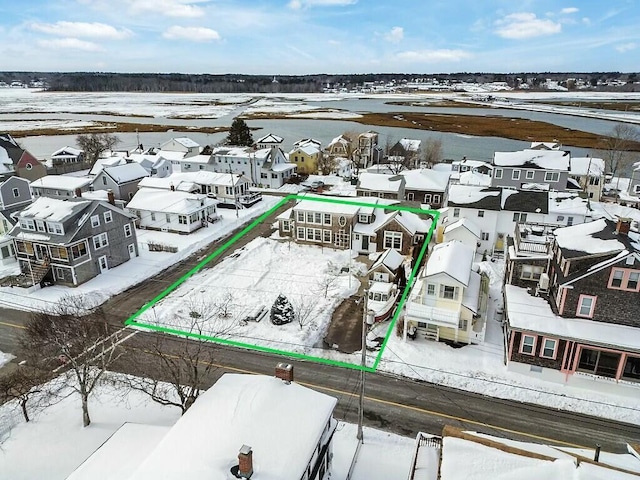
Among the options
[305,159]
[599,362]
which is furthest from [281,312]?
[305,159]

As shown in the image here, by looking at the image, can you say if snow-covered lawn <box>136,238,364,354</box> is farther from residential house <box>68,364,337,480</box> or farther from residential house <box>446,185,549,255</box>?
residential house <box>446,185,549,255</box>

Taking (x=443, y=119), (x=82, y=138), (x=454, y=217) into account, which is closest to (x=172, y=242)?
(x=454, y=217)

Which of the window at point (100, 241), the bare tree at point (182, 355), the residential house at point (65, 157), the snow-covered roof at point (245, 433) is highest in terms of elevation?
the snow-covered roof at point (245, 433)

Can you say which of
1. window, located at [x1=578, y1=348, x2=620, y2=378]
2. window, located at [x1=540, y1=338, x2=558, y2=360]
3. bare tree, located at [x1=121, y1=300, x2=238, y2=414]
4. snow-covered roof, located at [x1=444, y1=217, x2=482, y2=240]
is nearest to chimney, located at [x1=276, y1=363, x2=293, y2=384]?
bare tree, located at [x1=121, y1=300, x2=238, y2=414]

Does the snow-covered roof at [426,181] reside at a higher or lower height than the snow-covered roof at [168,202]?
higher

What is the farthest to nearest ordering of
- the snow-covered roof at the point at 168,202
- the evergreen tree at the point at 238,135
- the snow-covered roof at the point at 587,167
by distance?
1. the evergreen tree at the point at 238,135
2. the snow-covered roof at the point at 587,167
3. the snow-covered roof at the point at 168,202

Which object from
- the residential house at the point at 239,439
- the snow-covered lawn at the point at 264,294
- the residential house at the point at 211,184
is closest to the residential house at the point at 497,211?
the snow-covered lawn at the point at 264,294

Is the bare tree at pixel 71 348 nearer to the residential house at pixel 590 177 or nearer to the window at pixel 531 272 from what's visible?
the window at pixel 531 272

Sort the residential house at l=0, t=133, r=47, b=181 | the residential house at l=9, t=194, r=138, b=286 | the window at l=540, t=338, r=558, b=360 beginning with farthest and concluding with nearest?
the residential house at l=0, t=133, r=47, b=181
the residential house at l=9, t=194, r=138, b=286
the window at l=540, t=338, r=558, b=360
